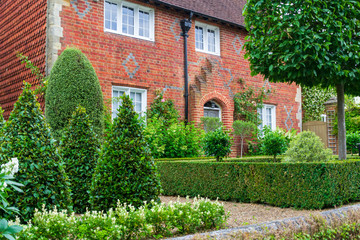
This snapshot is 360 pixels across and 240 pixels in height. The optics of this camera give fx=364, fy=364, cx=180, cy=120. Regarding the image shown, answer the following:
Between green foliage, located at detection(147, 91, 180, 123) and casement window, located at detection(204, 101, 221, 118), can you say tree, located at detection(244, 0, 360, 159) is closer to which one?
green foliage, located at detection(147, 91, 180, 123)

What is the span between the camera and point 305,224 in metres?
4.82

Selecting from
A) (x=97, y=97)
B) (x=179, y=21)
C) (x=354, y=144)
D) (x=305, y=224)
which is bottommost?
(x=305, y=224)

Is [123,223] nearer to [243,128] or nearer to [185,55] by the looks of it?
[185,55]

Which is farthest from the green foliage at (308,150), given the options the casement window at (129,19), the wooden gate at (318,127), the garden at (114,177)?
the wooden gate at (318,127)

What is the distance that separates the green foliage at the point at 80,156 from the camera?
6.21 m

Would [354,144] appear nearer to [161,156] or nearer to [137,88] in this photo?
[161,156]

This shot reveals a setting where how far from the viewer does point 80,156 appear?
6297mm

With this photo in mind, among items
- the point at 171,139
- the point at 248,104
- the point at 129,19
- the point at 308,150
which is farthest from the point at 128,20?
the point at 308,150

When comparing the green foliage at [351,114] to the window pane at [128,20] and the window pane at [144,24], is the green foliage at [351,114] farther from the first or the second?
the window pane at [128,20]

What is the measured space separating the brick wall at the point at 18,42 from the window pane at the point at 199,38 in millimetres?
6125

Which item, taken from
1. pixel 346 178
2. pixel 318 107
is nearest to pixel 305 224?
pixel 346 178

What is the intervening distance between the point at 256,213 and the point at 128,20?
8874 millimetres

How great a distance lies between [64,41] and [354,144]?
462 inches

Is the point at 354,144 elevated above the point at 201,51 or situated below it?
below
